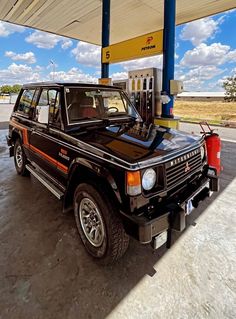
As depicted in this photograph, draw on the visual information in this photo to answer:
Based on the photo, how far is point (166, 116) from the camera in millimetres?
5355

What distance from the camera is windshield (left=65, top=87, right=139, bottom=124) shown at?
2934 mm

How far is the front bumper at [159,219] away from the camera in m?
1.81

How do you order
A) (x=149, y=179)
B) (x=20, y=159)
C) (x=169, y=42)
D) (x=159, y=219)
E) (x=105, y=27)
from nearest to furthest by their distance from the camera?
(x=159, y=219) → (x=149, y=179) → (x=20, y=159) → (x=169, y=42) → (x=105, y=27)

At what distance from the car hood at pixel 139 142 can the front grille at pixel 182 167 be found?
0.22ft

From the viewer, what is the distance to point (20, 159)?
15.1ft

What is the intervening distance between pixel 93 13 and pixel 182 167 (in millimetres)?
7665

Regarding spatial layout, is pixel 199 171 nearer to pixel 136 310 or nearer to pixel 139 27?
pixel 136 310

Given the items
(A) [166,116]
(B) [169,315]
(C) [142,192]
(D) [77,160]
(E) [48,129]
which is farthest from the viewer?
(A) [166,116]

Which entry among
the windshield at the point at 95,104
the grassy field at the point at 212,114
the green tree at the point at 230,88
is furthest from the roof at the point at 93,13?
the green tree at the point at 230,88

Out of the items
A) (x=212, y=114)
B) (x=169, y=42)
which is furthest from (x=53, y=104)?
(x=212, y=114)

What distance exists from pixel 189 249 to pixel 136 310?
953 millimetres

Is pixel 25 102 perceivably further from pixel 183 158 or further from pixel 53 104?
pixel 183 158

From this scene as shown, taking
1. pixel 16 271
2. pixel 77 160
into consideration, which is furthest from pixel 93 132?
pixel 16 271

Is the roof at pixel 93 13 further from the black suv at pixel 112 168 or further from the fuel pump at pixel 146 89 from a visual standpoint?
the black suv at pixel 112 168
